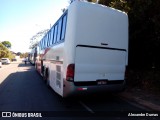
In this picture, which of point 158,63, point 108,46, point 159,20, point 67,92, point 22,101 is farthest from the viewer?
point 158,63

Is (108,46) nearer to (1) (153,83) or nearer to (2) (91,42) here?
(2) (91,42)

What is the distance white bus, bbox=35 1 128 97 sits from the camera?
28.7 feet

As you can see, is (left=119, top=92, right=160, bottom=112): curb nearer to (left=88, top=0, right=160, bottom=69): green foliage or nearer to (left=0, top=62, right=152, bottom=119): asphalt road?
(left=0, top=62, right=152, bottom=119): asphalt road

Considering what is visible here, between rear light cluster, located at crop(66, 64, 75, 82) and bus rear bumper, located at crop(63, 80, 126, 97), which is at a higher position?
rear light cluster, located at crop(66, 64, 75, 82)

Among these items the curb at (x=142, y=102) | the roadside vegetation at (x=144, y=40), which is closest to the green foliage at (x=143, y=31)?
the roadside vegetation at (x=144, y=40)

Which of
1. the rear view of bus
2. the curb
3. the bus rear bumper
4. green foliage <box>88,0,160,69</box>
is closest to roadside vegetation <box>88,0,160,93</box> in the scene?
green foliage <box>88,0,160,69</box>

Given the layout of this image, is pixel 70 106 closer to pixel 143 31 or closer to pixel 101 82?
pixel 101 82

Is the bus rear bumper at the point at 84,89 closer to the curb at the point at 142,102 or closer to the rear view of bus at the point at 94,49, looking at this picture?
the rear view of bus at the point at 94,49

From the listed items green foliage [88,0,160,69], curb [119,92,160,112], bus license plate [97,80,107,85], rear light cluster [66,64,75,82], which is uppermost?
green foliage [88,0,160,69]

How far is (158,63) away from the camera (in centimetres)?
1537

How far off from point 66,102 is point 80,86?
62.4 inches

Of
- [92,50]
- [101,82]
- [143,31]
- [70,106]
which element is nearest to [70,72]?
[92,50]

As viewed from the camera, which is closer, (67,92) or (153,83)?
(67,92)

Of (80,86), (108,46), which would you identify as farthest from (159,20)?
(80,86)
